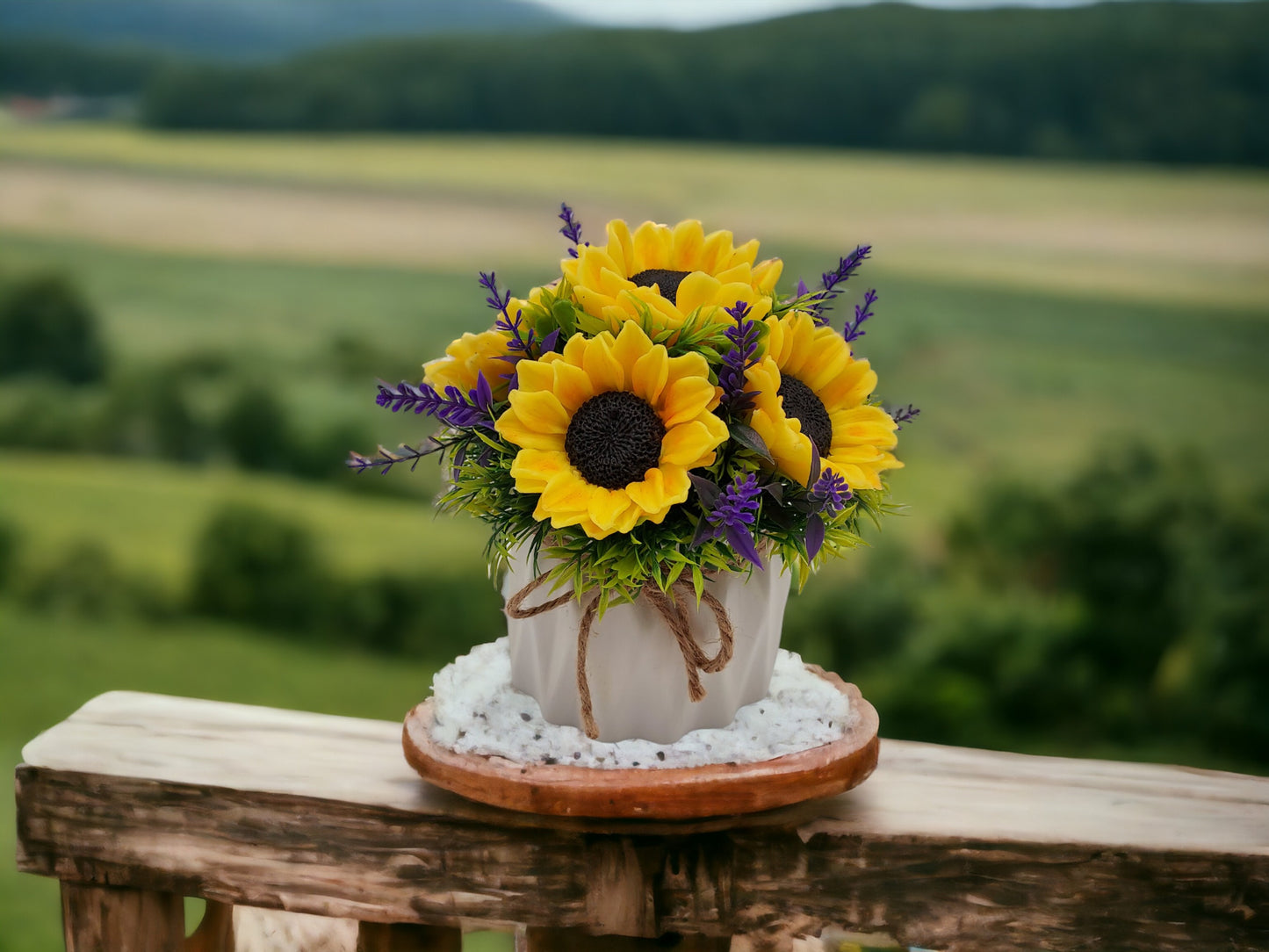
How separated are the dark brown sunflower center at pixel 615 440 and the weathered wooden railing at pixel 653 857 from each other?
250mm

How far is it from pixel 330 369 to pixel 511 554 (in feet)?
6.06

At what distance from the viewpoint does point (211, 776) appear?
0.93 m

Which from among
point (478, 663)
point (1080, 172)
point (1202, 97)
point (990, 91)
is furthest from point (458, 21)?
point (478, 663)

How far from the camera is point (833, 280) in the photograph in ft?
2.81

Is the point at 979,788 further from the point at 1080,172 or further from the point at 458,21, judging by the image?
the point at 458,21

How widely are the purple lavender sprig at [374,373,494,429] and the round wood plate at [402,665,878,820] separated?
239 mm

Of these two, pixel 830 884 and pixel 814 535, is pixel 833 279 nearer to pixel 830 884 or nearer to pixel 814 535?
pixel 814 535

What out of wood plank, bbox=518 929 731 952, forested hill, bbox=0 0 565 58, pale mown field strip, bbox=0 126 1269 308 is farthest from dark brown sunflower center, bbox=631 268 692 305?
forested hill, bbox=0 0 565 58

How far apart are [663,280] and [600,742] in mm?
335

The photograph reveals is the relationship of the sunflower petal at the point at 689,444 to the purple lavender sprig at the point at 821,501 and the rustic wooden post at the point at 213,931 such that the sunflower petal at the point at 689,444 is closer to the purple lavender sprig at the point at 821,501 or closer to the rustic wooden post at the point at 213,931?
the purple lavender sprig at the point at 821,501

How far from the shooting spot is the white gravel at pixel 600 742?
0.78 meters

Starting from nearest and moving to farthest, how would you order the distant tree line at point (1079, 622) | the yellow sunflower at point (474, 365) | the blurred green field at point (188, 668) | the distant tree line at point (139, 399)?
the yellow sunflower at point (474, 365)
the distant tree line at point (1079, 622)
the blurred green field at point (188, 668)
the distant tree line at point (139, 399)

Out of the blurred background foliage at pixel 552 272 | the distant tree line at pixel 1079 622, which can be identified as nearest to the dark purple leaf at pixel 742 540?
the blurred background foliage at pixel 552 272

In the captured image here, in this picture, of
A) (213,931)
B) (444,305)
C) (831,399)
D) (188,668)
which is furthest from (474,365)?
(188,668)
